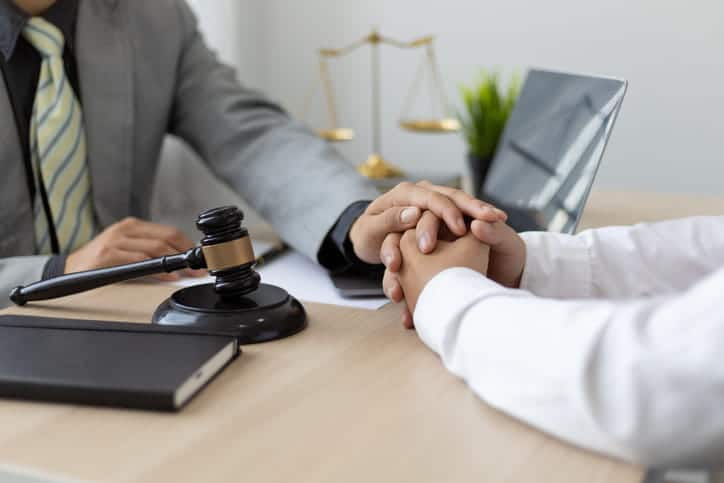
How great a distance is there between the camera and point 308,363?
769 millimetres

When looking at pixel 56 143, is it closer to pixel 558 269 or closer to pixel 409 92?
pixel 558 269

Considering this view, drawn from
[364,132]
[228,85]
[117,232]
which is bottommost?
[364,132]

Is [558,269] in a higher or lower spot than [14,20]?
lower

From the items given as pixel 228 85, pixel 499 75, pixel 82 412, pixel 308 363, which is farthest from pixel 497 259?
pixel 499 75

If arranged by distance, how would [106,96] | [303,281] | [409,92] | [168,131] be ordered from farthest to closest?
[409,92]
[168,131]
[106,96]
[303,281]

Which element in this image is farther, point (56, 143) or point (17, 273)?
point (56, 143)

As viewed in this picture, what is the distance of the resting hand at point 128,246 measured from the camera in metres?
1.09

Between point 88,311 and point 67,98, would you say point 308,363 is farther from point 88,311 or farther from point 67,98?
point 67,98

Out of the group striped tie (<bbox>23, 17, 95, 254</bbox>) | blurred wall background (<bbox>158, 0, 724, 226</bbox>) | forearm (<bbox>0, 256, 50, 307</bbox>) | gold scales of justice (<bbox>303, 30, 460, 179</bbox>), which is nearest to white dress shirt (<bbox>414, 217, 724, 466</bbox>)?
forearm (<bbox>0, 256, 50, 307</bbox>)

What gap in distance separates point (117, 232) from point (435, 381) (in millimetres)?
575

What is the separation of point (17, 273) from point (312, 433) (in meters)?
Answer: 0.61

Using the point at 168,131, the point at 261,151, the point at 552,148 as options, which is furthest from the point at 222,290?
the point at 168,131

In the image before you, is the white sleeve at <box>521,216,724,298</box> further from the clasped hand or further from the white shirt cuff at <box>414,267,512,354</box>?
the white shirt cuff at <box>414,267,512,354</box>

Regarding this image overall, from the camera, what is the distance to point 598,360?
1.91 ft
